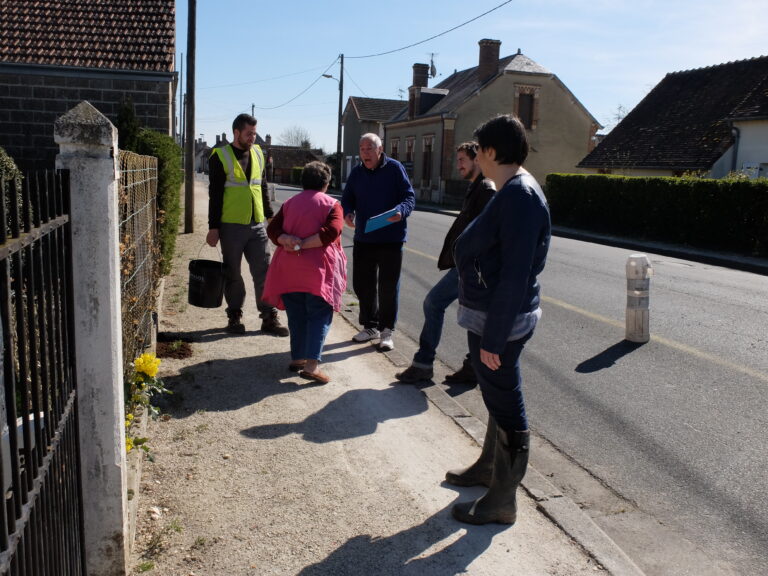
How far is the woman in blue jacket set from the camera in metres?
3.38

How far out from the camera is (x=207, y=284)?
22.3 ft

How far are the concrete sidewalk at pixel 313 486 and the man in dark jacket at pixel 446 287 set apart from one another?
224 millimetres

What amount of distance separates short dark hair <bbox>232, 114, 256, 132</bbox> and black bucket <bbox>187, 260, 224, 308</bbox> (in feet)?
4.22

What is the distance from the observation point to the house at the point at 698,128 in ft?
83.5

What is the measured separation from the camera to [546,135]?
140 feet

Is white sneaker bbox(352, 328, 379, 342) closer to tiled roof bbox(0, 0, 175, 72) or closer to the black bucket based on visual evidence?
the black bucket

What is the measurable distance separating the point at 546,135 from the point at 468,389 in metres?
38.8

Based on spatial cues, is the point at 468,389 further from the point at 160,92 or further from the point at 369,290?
the point at 160,92

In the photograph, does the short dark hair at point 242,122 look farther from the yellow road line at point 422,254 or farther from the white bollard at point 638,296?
the yellow road line at point 422,254

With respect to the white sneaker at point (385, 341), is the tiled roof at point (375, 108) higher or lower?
higher

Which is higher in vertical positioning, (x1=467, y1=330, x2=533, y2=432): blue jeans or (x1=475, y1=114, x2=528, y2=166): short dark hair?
(x1=475, y1=114, x2=528, y2=166): short dark hair

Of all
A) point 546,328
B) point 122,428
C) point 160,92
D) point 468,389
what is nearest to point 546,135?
point 160,92

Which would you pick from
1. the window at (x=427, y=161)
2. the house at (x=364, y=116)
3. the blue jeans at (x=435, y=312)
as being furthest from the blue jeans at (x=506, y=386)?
the house at (x=364, y=116)

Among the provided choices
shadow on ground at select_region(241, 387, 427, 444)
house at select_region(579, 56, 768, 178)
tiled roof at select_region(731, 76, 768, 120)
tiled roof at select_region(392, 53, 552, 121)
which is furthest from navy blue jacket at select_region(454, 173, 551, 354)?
tiled roof at select_region(392, 53, 552, 121)
